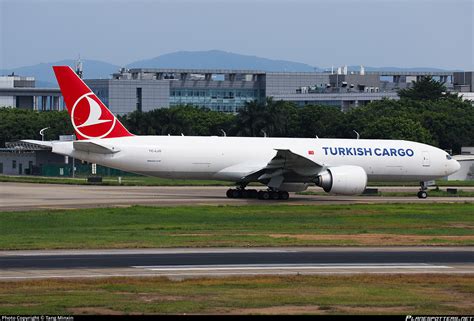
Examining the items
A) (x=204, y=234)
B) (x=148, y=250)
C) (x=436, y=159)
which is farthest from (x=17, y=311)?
(x=436, y=159)

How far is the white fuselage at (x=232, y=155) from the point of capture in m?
Answer: 58.7

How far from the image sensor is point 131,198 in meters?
60.5

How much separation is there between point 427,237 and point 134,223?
12.8m

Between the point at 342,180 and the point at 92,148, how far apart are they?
46.0 ft

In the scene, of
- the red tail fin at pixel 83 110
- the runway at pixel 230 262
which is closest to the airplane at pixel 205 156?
the red tail fin at pixel 83 110

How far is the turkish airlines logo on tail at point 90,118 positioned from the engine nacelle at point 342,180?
41.3 ft

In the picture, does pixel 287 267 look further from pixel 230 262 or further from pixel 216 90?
pixel 216 90

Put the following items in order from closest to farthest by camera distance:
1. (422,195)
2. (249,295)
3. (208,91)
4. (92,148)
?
1. (249,295)
2. (92,148)
3. (422,195)
4. (208,91)

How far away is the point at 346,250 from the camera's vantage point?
112 feet

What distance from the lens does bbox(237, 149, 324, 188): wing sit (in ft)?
187

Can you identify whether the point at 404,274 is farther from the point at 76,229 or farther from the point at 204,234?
the point at 76,229

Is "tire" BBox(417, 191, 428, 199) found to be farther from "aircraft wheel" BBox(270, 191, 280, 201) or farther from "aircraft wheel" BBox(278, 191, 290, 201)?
"aircraft wheel" BBox(270, 191, 280, 201)

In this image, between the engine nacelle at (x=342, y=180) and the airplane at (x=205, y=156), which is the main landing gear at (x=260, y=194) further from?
the engine nacelle at (x=342, y=180)

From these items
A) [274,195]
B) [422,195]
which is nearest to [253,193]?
[274,195]
